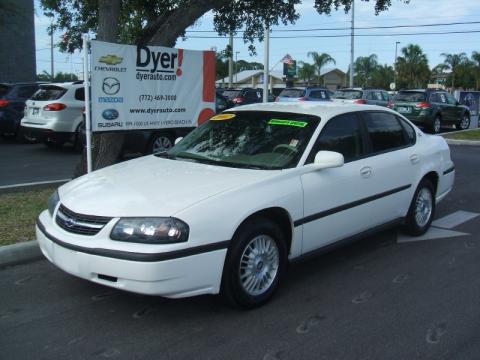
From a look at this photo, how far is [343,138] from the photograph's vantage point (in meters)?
5.14

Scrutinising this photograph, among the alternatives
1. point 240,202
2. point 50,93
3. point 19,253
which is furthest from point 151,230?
point 50,93

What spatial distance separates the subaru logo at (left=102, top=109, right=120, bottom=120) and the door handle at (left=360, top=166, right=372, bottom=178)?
3.43 meters

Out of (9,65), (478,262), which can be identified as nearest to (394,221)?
(478,262)

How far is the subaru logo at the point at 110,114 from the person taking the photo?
6.91 metres

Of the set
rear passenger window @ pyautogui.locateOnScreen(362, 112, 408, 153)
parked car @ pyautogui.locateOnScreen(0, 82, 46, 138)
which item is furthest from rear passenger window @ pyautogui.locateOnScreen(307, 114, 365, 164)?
parked car @ pyautogui.locateOnScreen(0, 82, 46, 138)

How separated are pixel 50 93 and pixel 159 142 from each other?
→ 330 centimetres

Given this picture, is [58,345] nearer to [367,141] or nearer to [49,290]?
[49,290]

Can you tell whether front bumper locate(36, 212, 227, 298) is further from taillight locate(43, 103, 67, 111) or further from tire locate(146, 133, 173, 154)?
taillight locate(43, 103, 67, 111)

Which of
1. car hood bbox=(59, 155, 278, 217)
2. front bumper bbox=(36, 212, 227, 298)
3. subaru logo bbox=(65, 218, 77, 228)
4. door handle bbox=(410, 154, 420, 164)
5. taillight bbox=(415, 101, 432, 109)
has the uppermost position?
taillight bbox=(415, 101, 432, 109)

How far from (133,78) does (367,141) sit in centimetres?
336

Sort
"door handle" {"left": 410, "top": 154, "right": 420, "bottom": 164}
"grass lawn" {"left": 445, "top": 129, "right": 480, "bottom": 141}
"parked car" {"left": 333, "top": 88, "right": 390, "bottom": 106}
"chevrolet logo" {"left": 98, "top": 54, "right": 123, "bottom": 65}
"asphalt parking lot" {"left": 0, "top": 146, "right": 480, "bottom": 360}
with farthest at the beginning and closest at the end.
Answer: "parked car" {"left": 333, "top": 88, "right": 390, "bottom": 106}
"grass lawn" {"left": 445, "top": 129, "right": 480, "bottom": 141}
"chevrolet logo" {"left": 98, "top": 54, "right": 123, "bottom": 65}
"door handle" {"left": 410, "top": 154, "right": 420, "bottom": 164}
"asphalt parking lot" {"left": 0, "top": 146, "right": 480, "bottom": 360}

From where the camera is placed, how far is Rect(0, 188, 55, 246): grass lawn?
556 cm

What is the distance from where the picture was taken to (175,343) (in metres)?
3.60

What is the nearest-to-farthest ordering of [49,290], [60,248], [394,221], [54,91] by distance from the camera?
[60,248], [49,290], [394,221], [54,91]
